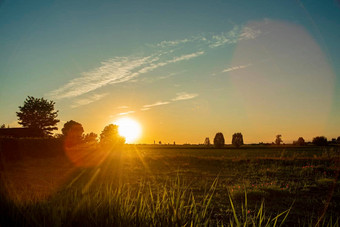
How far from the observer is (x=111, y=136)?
359ft

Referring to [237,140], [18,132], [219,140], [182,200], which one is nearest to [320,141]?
[237,140]

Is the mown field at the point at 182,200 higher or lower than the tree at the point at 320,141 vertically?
lower

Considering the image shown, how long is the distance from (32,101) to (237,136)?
57810mm

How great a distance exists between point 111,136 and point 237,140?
58.7m

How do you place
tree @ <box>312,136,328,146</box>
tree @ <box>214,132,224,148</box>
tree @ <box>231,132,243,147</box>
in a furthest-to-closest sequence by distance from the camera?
tree @ <box>231,132,243,147</box> < tree @ <box>214,132,224,148</box> < tree @ <box>312,136,328,146</box>

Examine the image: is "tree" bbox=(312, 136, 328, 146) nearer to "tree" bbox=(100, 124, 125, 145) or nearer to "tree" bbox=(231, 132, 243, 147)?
"tree" bbox=(231, 132, 243, 147)

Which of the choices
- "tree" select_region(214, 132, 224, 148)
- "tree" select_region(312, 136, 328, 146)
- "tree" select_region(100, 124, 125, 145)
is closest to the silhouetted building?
"tree" select_region(214, 132, 224, 148)

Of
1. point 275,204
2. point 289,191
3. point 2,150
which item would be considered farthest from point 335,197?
point 2,150

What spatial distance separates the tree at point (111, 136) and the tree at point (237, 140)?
49.6 meters

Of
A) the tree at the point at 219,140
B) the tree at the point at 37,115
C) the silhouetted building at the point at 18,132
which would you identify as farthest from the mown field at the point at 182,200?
the tree at the point at 219,140

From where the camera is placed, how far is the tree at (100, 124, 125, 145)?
4225 inches

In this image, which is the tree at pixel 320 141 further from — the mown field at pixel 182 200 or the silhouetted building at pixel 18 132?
the silhouetted building at pixel 18 132

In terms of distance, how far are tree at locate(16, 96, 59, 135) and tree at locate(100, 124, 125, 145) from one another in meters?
52.0

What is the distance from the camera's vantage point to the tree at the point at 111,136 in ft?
352
